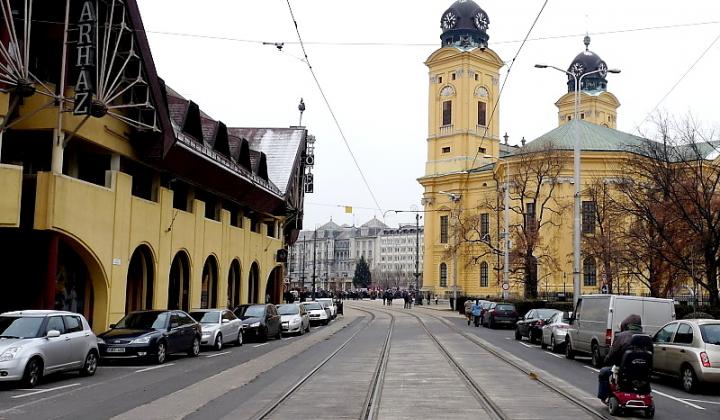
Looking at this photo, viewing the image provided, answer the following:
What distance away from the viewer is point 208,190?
3594 cm

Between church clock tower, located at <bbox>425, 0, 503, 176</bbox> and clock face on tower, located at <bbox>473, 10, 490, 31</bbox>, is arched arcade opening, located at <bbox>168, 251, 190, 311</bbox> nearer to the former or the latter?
church clock tower, located at <bbox>425, 0, 503, 176</bbox>

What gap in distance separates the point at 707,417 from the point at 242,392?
25.6ft

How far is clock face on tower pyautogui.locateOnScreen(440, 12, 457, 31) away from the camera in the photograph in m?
89.4

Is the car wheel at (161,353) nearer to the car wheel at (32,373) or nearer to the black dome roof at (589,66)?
the car wheel at (32,373)

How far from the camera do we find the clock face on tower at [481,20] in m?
88.6

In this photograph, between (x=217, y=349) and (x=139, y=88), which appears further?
(x=139, y=88)

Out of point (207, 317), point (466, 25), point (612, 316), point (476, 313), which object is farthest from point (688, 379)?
point (466, 25)

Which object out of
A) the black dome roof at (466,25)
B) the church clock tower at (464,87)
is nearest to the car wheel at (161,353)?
the church clock tower at (464,87)

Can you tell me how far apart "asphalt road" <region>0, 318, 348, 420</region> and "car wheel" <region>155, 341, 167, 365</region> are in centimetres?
19

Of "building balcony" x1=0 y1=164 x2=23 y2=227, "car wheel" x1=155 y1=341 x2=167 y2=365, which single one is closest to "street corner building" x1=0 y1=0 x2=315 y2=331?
"building balcony" x1=0 y1=164 x2=23 y2=227

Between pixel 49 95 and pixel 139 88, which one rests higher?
pixel 139 88

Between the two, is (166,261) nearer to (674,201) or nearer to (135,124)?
(135,124)

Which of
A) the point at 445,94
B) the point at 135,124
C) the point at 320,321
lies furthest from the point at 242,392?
the point at 445,94

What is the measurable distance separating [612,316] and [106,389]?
12.1m
